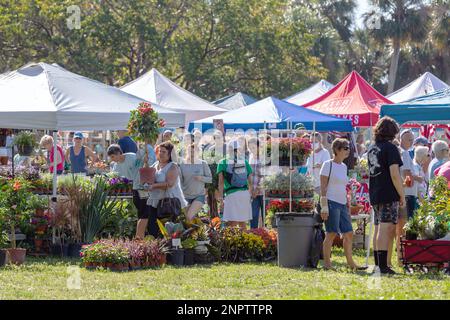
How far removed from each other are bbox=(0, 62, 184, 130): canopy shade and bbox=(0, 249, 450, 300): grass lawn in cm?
212

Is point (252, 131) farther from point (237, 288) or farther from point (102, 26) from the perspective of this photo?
point (102, 26)

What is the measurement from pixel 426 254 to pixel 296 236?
1.87 meters

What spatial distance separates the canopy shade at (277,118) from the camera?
1758 centimetres

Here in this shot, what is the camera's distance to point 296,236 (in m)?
12.7

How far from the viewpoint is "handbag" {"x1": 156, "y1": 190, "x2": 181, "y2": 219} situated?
1333 cm

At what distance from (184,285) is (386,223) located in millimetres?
2723

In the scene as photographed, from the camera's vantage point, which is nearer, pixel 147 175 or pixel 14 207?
pixel 14 207

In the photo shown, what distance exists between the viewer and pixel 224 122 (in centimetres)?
1845

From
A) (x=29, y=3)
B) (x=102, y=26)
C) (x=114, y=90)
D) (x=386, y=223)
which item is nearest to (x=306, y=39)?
(x=102, y=26)

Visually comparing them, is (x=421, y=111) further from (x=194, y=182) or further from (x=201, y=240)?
(x=194, y=182)

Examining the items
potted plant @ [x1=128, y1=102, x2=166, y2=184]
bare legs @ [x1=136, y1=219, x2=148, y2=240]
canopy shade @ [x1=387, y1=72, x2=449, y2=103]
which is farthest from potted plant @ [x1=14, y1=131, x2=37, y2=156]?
canopy shade @ [x1=387, y1=72, x2=449, y2=103]

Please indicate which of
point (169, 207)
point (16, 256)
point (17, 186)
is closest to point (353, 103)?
point (169, 207)

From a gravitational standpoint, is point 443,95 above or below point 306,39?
below

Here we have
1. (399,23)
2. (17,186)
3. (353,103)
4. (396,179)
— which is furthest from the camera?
(399,23)
